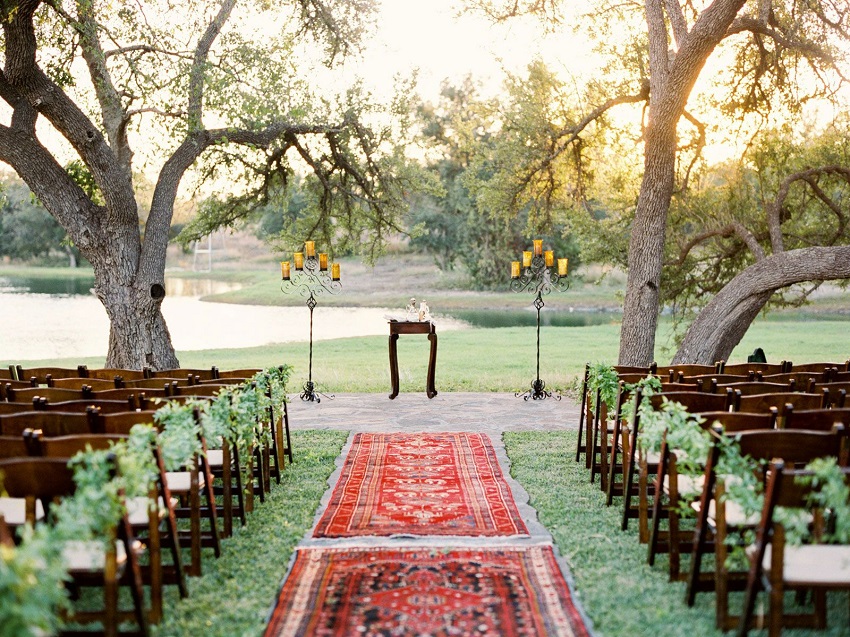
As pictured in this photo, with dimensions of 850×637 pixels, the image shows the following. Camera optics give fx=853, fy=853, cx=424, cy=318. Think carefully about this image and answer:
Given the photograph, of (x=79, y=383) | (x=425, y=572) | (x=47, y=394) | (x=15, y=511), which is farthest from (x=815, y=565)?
(x=79, y=383)

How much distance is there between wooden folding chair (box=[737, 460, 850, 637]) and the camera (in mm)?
3465

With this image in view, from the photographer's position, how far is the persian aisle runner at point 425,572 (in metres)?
3.87

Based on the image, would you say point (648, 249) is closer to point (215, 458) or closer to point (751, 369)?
point (751, 369)

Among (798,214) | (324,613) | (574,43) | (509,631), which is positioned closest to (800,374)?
(509,631)

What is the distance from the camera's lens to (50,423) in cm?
467

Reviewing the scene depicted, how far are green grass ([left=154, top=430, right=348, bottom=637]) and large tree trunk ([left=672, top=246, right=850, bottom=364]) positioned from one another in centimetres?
584

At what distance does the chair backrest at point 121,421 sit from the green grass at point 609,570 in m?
2.47

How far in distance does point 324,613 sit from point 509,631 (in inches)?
34.2

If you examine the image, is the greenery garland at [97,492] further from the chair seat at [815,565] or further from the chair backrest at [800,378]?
the chair backrest at [800,378]

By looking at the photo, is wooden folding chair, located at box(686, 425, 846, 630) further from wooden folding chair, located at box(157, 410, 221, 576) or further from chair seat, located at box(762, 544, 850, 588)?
wooden folding chair, located at box(157, 410, 221, 576)

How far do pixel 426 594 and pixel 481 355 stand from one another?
50.9 feet

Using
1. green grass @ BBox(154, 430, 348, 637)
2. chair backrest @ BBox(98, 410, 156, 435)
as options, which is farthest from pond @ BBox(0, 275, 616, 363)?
chair backrest @ BBox(98, 410, 156, 435)

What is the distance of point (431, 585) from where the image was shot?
4.31 metres

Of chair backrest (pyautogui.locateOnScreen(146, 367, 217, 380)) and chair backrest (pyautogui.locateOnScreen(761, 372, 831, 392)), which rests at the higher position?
chair backrest (pyautogui.locateOnScreen(761, 372, 831, 392))
